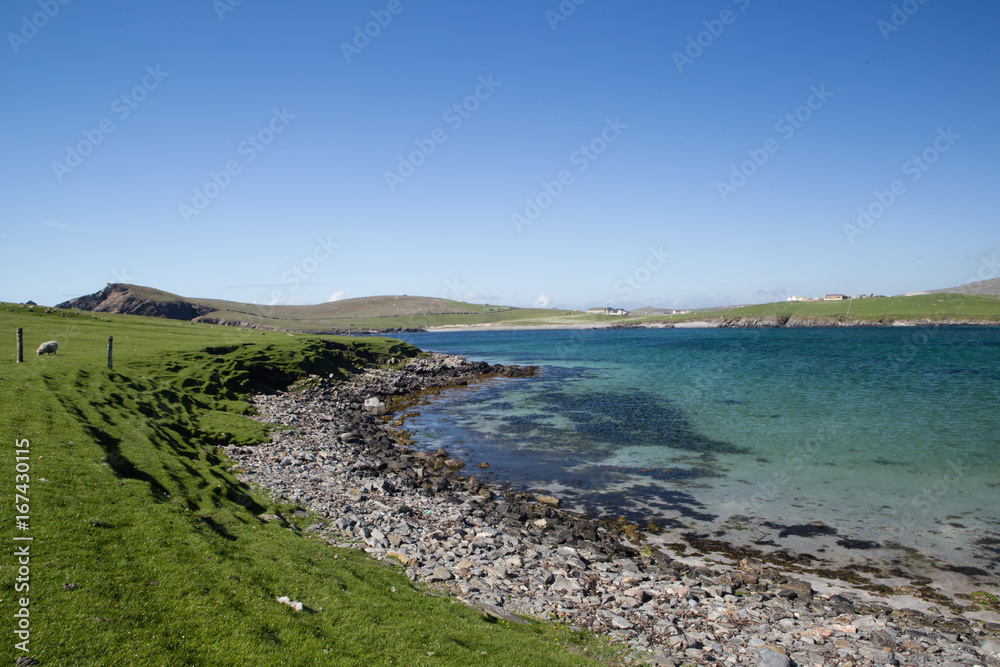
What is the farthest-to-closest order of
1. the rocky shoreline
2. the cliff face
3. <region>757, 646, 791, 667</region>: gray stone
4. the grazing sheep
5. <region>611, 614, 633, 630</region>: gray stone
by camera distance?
the cliff face < the grazing sheep < <region>611, 614, 633, 630</region>: gray stone < the rocky shoreline < <region>757, 646, 791, 667</region>: gray stone

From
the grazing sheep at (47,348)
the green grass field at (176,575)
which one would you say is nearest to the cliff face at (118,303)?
the grazing sheep at (47,348)

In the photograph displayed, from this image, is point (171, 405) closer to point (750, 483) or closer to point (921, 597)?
point (750, 483)

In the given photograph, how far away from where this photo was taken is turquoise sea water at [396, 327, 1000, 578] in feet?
66.5

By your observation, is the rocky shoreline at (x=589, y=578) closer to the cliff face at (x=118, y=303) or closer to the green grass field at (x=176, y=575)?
the green grass field at (x=176, y=575)

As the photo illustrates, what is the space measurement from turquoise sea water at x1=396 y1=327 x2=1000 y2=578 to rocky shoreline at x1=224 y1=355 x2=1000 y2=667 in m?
3.79

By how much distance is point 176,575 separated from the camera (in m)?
9.42

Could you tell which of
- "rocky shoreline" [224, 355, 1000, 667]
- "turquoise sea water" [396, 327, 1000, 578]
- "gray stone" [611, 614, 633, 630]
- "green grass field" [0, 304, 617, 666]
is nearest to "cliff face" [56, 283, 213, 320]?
"turquoise sea water" [396, 327, 1000, 578]

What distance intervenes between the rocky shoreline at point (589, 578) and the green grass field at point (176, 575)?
4.82ft

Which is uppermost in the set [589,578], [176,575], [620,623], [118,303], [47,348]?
[118,303]

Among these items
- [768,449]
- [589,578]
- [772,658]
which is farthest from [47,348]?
[768,449]

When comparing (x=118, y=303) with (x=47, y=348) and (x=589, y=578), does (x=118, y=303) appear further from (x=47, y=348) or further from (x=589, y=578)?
(x=589, y=578)

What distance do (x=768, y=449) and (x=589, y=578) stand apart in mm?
21212

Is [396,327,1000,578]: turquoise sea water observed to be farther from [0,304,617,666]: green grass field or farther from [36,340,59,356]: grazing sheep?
[36,340,59,356]: grazing sheep

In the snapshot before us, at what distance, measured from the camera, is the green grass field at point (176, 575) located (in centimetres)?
783
